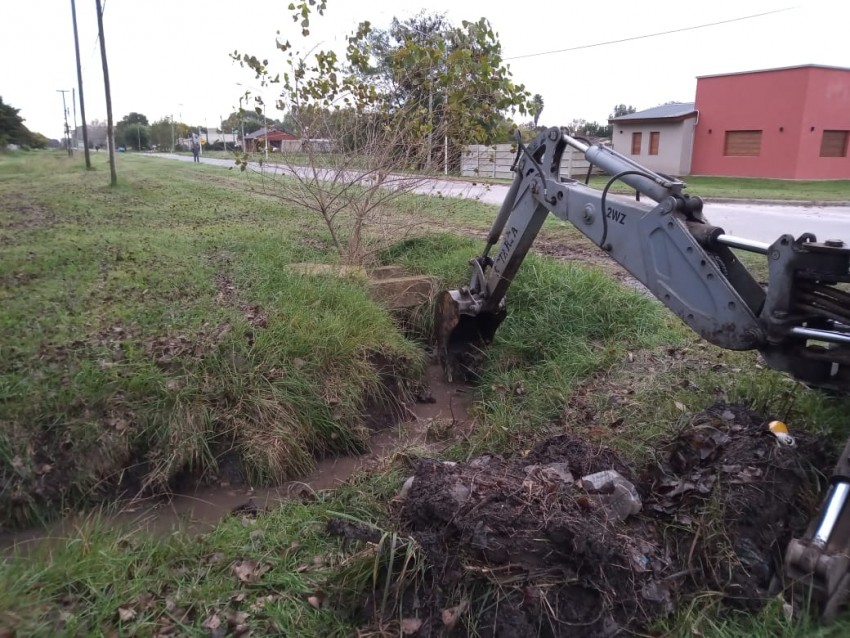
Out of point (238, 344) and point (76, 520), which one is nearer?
point (76, 520)

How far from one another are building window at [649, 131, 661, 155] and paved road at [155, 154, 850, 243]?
15301 mm

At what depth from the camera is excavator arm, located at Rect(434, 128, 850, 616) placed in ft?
8.85

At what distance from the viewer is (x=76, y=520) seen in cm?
432

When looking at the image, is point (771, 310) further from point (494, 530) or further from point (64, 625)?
point (64, 625)

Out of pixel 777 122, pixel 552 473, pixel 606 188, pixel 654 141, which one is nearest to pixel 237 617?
pixel 552 473

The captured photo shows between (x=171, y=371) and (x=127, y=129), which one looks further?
(x=127, y=129)

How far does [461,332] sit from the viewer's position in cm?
643

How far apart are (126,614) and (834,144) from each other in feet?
107

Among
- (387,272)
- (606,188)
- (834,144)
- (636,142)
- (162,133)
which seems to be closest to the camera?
(606,188)

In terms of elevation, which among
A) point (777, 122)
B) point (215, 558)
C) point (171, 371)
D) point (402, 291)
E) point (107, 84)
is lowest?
point (215, 558)

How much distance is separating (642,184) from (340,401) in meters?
2.96

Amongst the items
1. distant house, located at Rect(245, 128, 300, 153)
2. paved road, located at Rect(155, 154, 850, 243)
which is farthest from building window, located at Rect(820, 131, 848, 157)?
distant house, located at Rect(245, 128, 300, 153)

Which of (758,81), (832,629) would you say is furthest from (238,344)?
(758,81)

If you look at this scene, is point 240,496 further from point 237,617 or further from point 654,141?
point 654,141
